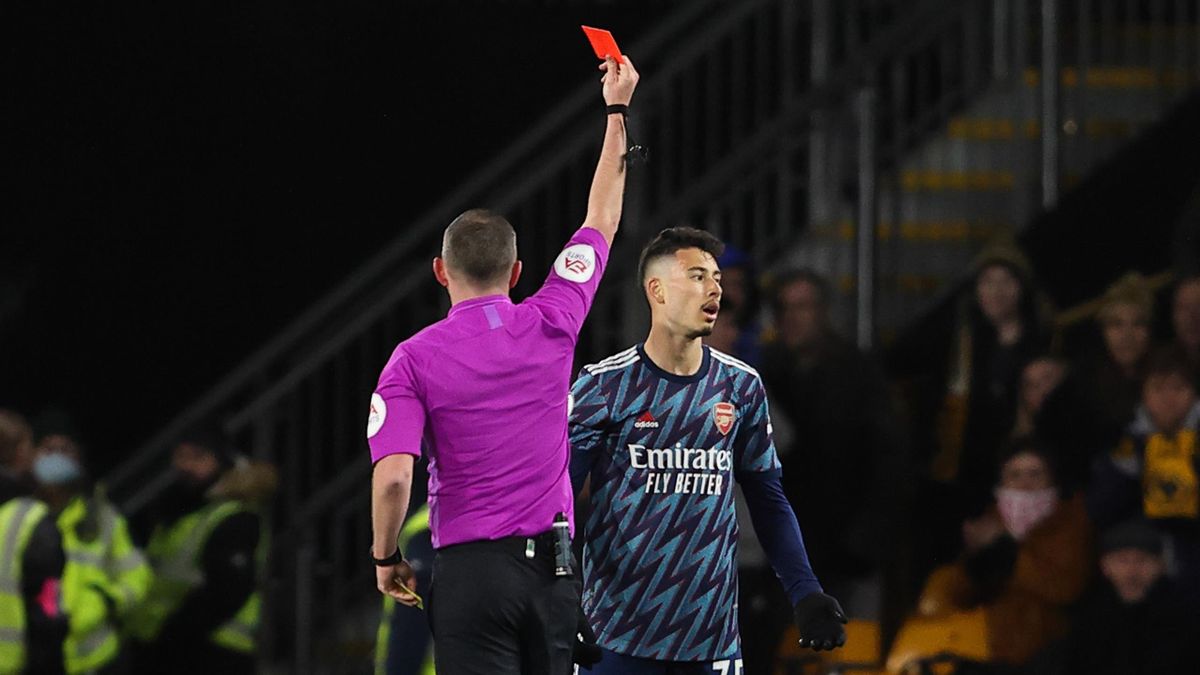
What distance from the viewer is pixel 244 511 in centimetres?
1162

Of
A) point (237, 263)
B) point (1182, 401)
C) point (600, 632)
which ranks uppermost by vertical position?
point (237, 263)

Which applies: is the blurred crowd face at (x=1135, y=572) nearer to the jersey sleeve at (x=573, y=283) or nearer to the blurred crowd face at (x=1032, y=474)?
the blurred crowd face at (x=1032, y=474)

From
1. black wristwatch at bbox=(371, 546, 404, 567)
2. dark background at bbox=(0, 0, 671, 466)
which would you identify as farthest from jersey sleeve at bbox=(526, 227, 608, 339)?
dark background at bbox=(0, 0, 671, 466)

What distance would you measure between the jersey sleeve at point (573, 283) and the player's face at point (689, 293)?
10.3 inches

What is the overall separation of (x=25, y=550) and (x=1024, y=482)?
414 cm

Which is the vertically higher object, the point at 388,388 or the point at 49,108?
the point at 49,108

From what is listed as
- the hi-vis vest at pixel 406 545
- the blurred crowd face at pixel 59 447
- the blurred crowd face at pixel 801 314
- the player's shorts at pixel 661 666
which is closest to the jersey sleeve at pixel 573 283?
the player's shorts at pixel 661 666

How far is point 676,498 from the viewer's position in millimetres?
7273

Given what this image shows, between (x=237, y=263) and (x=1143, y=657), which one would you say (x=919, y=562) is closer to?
(x=1143, y=657)

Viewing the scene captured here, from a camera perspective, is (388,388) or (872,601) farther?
(872,601)

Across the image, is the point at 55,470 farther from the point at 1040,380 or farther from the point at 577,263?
the point at 577,263

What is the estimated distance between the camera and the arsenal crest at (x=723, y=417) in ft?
24.0

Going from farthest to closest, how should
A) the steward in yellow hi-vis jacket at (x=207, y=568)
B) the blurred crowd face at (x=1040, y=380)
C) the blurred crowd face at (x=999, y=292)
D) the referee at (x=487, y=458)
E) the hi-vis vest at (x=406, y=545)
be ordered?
the steward in yellow hi-vis jacket at (x=207, y=568) < the blurred crowd face at (x=999, y=292) < the blurred crowd face at (x=1040, y=380) < the hi-vis vest at (x=406, y=545) < the referee at (x=487, y=458)

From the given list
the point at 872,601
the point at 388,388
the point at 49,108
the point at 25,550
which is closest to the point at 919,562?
the point at 872,601
